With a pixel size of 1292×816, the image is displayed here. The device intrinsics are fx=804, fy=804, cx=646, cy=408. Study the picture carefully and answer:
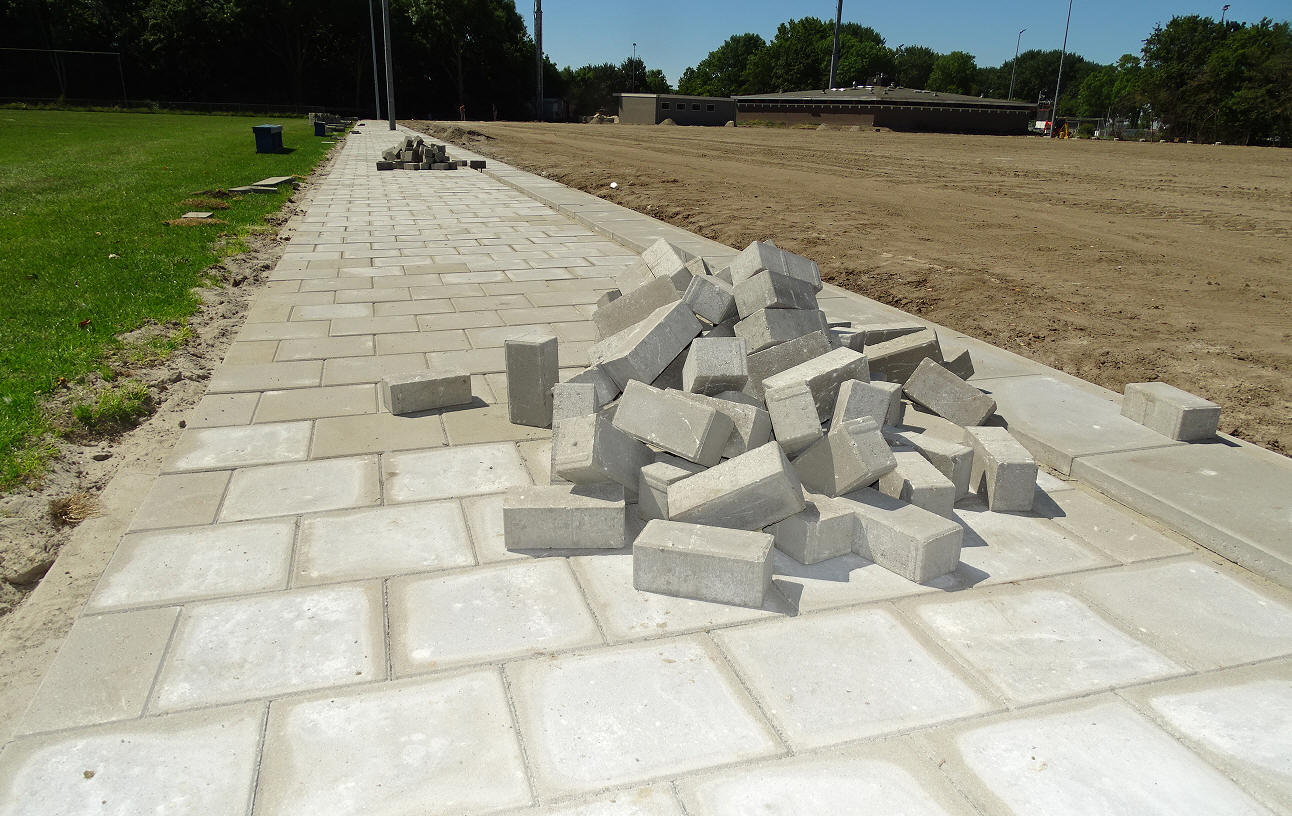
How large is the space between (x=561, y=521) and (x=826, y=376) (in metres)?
1.63

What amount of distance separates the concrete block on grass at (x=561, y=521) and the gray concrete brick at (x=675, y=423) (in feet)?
1.38

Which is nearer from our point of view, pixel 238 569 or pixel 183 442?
pixel 238 569

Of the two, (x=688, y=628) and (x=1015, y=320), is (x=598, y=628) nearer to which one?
(x=688, y=628)

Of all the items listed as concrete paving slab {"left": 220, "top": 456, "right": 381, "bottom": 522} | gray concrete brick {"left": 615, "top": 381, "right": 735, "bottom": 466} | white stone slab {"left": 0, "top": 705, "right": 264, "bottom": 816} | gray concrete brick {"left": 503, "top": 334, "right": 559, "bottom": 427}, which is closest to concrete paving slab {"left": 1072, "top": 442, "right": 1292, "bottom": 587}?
gray concrete brick {"left": 615, "top": 381, "right": 735, "bottom": 466}

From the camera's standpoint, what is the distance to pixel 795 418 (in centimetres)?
380

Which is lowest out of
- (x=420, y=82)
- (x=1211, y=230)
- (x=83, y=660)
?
(x=83, y=660)

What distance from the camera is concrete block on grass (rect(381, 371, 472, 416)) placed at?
15.9 ft

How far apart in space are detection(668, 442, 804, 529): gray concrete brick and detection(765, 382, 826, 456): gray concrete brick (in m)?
0.37

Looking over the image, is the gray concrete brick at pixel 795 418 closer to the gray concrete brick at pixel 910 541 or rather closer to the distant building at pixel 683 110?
the gray concrete brick at pixel 910 541

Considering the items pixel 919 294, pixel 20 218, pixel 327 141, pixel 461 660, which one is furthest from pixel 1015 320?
pixel 327 141

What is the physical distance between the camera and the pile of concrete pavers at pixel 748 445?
325cm

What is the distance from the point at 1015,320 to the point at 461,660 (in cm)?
628

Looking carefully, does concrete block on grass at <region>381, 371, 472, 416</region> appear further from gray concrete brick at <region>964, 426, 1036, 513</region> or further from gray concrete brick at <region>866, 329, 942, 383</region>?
gray concrete brick at <region>964, 426, 1036, 513</region>

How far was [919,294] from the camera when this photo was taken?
8.26 metres
